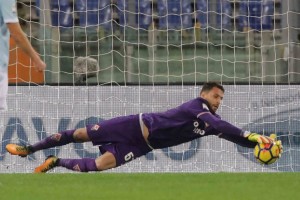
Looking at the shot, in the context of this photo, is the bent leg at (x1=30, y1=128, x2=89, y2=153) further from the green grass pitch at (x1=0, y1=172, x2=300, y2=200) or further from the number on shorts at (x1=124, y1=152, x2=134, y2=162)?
the green grass pitch at (x1=0, y1=172, x2=300, y2=200)

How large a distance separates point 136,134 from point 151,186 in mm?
1876

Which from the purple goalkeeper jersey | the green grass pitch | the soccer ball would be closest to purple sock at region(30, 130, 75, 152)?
the green grass pitch

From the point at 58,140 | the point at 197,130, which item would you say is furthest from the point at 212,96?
the point at 58,140

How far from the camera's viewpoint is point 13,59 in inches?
566

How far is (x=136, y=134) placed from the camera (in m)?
10.8

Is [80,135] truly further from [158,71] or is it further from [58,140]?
[158,71]

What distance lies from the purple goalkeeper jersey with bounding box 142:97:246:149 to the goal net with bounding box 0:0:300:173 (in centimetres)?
305

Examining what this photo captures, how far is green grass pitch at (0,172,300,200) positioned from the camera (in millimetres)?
8039

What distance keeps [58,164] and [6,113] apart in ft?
11.1

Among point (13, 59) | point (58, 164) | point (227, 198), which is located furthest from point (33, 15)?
point (227, 198)

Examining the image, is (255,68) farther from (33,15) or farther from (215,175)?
(215,175)

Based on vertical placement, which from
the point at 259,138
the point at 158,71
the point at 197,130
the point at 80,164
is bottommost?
the point at 80,164

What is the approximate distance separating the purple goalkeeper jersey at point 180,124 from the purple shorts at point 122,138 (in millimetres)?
119

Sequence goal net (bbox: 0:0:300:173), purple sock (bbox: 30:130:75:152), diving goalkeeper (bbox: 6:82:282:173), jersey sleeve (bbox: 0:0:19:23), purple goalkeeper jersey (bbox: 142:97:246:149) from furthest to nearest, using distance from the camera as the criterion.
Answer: goal net (bbox: 0:0:300:173), purple sock (bbox: 30:130:75:152), diving goalkeeper (bbox: 6:82:282:173), purple goalkeeper jersey (bbox: 142:97:246:149), jersey sleeve (bbox: 0:0:19:23)
